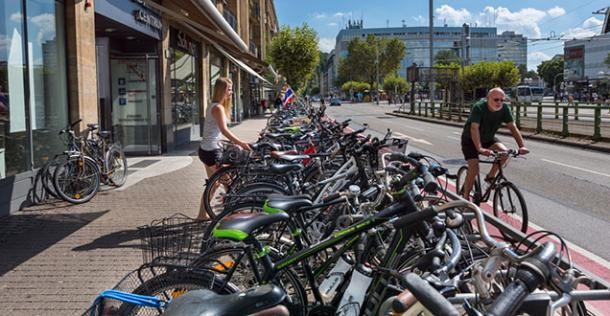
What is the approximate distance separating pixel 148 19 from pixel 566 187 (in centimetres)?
999

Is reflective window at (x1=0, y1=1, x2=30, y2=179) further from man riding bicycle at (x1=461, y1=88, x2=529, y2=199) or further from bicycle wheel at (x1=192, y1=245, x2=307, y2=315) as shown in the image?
man riding bicycle at (x1=461, y1=88, x2=529, y2=199)

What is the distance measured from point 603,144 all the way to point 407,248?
1614 cm

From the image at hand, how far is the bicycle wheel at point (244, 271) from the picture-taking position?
2.91 meters

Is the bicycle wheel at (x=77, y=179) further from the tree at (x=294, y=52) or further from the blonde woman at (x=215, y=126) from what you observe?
the tree at (x=294, y=52)

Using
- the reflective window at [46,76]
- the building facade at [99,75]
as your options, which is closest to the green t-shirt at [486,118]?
the building facade at [99,75]

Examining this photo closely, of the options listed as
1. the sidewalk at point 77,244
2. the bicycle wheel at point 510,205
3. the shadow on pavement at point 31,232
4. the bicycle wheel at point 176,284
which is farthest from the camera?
the bicycle wheel at point 510,205

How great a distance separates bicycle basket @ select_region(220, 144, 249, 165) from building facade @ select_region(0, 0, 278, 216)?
3174mm

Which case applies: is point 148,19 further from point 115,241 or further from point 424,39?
point 424,39

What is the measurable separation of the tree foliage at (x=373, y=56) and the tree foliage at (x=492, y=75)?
56944 mm

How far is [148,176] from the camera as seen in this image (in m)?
11.2

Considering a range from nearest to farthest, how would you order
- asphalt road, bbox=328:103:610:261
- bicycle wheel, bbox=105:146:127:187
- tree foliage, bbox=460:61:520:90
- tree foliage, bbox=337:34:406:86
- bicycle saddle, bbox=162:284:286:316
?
bicycle saddle, bbox=162:284:286:316 → asphalt road, bbox=328:103:610:261 → bicycle wheel, bbox=105:146:127:187 → tree foliage, bbox=460:61:520:90 → tree foliage, bbox=337:34:406:86

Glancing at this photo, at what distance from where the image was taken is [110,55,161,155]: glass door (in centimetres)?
1491

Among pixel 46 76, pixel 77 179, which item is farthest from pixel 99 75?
pixel 77 179

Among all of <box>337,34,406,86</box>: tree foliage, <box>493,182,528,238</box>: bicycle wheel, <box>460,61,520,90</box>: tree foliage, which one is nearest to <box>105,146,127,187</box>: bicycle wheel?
<box>493,182,528,238</box>: bicycle wheel
